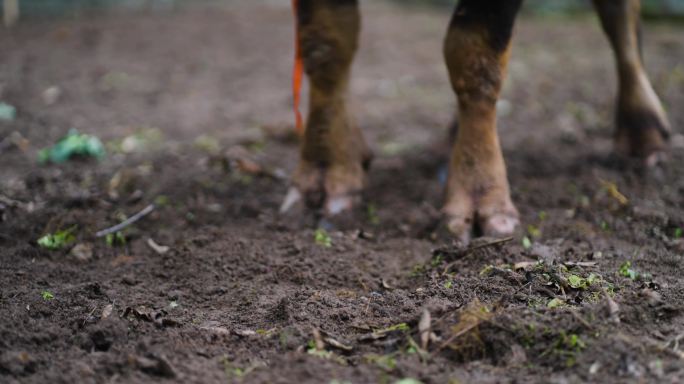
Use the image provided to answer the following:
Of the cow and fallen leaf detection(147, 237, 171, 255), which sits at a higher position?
the cow

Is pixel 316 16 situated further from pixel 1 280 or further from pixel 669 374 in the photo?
pixel 669 374

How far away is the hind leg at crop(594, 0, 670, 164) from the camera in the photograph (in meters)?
4.30

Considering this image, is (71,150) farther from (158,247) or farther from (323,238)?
(323,238)

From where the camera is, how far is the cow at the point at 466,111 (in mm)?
3379

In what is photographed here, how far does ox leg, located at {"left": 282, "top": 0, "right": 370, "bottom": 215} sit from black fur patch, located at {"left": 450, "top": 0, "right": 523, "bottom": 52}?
2.01ft

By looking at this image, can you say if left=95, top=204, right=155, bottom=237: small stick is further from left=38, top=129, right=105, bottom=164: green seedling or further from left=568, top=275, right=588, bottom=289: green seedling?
left=568, top=275, right=588, bottom=289: green seedling

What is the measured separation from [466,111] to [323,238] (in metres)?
0.84

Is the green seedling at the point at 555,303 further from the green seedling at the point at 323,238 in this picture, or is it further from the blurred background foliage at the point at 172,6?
the blurred background foliage at the point at 172,6

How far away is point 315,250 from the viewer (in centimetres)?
324

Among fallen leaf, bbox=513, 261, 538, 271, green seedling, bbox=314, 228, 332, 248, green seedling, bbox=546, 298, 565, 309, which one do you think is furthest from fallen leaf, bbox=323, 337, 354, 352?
green seedling, bbox=314, 228, 332, 248

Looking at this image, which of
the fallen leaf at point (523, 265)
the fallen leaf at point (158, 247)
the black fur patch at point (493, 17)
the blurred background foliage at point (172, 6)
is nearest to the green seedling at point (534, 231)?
the fallen leaf at point (523, 265)

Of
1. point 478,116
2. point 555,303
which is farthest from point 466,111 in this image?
point 555,303

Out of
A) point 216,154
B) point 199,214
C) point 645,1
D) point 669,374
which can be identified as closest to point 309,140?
point 199,214

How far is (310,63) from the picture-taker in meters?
3.76
